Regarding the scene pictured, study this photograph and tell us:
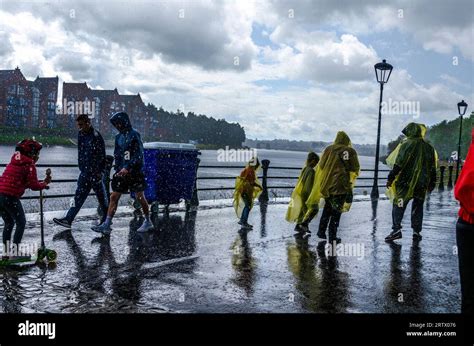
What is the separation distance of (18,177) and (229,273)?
101 inches

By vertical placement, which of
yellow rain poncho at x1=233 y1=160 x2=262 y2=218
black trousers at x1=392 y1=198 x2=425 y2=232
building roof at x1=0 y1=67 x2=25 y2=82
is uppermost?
building roof at x1=0 y1=67 x2=25 y2=82

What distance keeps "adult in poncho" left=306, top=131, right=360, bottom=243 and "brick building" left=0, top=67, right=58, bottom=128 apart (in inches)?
4926

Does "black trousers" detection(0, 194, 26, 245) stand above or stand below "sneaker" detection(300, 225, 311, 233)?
above

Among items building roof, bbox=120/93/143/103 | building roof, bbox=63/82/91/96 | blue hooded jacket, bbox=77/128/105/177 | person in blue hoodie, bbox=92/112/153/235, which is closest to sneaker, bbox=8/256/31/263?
person in blue hoodie, bbox=92/112/153/235

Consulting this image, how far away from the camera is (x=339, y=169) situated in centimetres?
763

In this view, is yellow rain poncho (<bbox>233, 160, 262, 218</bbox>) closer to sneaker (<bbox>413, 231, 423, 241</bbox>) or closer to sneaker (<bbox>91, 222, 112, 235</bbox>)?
sneaker (<bbox>91, 222, 112, 235</bbox>)

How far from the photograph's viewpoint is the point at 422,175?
310 inches

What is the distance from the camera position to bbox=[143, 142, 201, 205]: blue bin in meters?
10.2

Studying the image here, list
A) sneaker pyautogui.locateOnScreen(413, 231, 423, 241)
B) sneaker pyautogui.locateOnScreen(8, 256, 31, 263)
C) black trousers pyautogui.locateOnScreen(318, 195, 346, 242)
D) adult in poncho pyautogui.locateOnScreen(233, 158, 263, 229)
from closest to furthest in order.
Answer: sneaker pyautogui.locateOnScreen(8, 256, 31, 263) < black trousers pyautogui.locateOnScreen(318, 195, 346, 242) < sneaker pyautogui.locateOnScreen(413, 231, 423, 241) < adult in poncho pyautogui.locateOnScreen(233, 158, 263, 229)

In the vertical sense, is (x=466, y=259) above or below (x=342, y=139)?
below

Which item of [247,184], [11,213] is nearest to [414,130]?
[247,184]

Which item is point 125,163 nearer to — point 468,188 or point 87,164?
point 87,164

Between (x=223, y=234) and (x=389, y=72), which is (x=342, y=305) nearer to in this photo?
(x=223, y=234)
